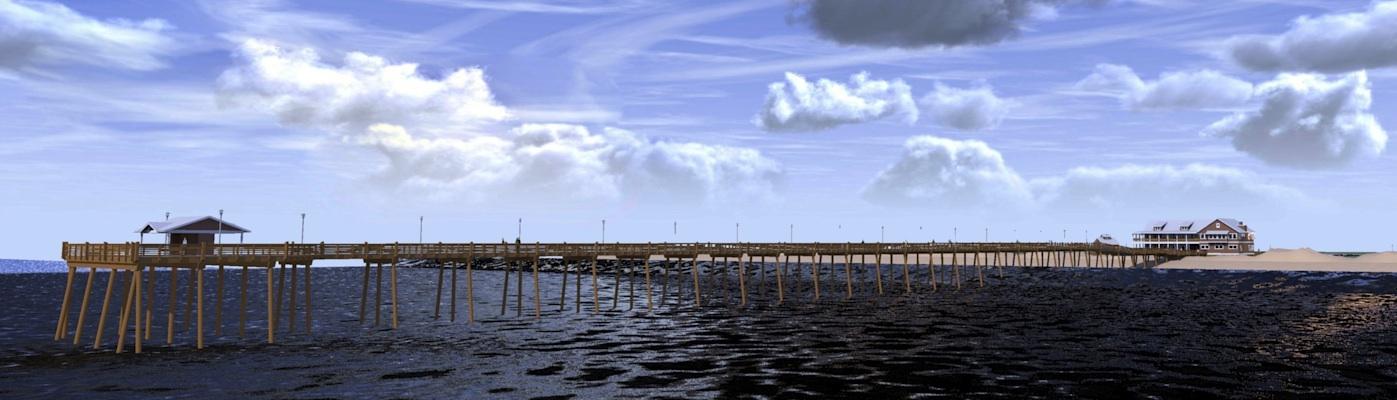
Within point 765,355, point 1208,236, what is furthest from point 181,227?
point 1208,236

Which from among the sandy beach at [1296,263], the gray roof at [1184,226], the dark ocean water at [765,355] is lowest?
→ the dark ocean water at [765,355]

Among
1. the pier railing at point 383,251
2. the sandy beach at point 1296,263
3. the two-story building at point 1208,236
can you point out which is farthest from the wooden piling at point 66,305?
the two-story building at point 1208,236

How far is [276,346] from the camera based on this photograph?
41.0 meters

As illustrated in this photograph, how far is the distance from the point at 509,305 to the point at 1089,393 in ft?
152

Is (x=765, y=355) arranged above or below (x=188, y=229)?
below

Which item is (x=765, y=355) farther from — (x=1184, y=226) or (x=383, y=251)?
(x=1184, y=226)

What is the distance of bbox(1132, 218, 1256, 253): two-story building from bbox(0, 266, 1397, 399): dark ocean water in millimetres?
118581

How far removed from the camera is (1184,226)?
17988 cm

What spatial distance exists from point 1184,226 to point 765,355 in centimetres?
16579

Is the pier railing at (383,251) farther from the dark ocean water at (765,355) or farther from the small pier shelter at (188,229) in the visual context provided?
the small pier shelter at (188,229)

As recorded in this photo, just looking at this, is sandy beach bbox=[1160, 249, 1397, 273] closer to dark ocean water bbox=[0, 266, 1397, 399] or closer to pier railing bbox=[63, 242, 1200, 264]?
dark ocean water bbox=[0, 266, 1397, 399]

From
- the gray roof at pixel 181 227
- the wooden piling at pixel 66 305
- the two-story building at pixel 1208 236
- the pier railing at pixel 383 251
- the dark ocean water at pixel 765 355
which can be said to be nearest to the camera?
the dark ocean water at pixel 765 355

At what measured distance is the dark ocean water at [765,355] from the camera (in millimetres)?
29422

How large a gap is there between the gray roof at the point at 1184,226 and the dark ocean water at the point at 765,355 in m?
120
